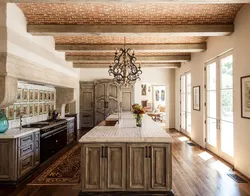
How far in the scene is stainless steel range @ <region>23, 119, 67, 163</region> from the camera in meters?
4.97

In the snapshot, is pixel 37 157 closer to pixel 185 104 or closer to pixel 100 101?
pixel 100 101

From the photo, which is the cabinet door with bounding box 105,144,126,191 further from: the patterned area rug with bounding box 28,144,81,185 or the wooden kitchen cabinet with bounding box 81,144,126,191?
the patterned area rug with bounding box 28,144,81,185

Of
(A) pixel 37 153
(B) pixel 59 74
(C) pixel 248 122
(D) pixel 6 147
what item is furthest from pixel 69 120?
(C) pixel 248 122

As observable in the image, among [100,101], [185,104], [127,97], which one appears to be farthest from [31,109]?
[185,104]

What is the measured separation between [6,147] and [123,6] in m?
3.45

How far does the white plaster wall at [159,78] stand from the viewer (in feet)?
36.2

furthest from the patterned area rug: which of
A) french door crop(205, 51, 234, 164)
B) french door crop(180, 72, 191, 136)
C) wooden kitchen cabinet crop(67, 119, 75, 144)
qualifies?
french door crop(180, 72, 191, 136)

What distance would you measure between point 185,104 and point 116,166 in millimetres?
6513

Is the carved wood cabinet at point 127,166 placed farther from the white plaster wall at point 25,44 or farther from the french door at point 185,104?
the french door at point 185,104

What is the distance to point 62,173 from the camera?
4.38 meters

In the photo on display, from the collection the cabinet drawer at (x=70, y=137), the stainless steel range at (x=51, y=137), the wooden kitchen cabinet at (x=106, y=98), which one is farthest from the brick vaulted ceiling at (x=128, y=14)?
the wooden kitchen cabinet at (x=106, y=98)

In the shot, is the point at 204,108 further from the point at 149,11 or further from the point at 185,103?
the point at 149,11

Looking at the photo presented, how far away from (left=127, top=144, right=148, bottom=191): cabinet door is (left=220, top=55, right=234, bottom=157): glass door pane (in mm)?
2790

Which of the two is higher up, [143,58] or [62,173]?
[143,58]
